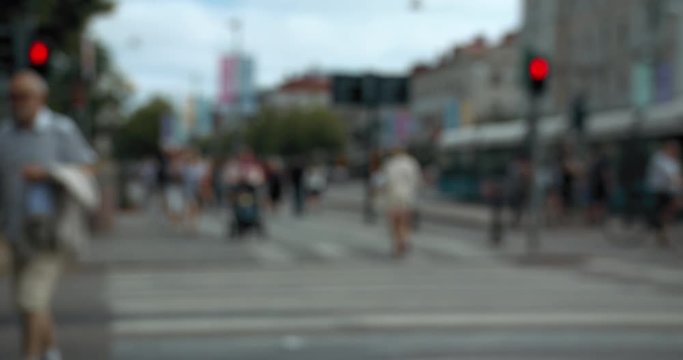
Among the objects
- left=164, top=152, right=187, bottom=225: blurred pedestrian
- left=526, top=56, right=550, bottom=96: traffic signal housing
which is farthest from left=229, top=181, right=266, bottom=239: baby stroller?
left=526, top=56, right=550, bottom=96: traffic signal housing

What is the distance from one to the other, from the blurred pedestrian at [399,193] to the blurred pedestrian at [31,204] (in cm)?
1051

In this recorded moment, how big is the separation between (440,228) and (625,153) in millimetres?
7551

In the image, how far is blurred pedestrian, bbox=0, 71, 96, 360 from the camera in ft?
18.4

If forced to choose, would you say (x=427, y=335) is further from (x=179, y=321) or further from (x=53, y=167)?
(x=53, y=167)

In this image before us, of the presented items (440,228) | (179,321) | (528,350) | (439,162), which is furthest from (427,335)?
(439,162)

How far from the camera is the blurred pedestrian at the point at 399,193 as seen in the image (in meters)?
16.0

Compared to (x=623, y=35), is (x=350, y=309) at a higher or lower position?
lower

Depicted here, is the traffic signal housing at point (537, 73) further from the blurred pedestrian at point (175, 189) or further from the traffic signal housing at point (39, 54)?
the blurred pedestrian at point (175, 189)

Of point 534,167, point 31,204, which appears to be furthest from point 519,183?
point 31,204

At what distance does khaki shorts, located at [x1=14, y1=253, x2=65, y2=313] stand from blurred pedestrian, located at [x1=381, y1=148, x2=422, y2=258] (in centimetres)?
1050

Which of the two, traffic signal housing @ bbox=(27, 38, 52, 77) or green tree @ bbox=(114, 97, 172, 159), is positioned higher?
traffic signal housing @ bbox=(27, 38, 52, 77)

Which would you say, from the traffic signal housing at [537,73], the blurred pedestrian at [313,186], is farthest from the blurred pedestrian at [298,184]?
the traffic signal housing at [537,73]

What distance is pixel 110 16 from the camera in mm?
24719

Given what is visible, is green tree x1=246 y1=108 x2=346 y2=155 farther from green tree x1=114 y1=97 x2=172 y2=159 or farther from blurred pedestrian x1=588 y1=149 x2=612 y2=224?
blurred pedestrian x1=588 y1=149 x2=612 y2=224
